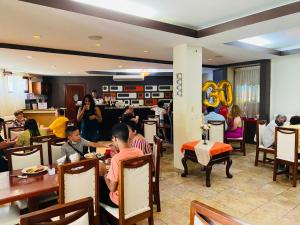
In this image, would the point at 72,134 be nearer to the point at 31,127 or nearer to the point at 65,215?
the point at 31,127

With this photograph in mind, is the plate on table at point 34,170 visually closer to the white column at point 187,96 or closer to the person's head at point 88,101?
the white column at point 187,96

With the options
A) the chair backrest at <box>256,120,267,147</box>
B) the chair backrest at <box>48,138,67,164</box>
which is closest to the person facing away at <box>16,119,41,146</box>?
the chair backrest at <box>48,138,67,164</box>

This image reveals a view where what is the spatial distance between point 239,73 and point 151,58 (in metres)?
3.21

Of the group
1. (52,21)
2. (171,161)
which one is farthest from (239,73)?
(52,21)

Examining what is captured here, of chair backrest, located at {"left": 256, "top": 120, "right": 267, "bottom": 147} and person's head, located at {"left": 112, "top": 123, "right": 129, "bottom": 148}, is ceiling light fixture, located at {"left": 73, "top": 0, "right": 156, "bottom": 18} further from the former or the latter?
chair backrest, located at {"left": 256, "top": 120, "right": 267, "bottom": 147}

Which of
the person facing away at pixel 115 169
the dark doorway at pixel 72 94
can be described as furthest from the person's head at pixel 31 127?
the dark doorway at pixel 72 94

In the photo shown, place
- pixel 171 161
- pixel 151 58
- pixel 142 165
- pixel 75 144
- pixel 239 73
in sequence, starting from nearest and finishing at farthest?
pixel 142 165 < pixel 75 144 < pixel 171 161 < pixel 151 58 < pixel 239 73

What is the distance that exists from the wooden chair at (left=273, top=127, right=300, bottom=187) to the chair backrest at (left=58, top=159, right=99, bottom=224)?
10.0 feet

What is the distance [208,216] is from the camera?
121 cm

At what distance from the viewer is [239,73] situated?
7.71 meters

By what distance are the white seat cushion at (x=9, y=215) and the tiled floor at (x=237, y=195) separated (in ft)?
4.38

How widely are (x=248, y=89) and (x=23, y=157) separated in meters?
6.74

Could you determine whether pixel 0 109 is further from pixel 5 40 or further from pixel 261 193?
pixel 261 193

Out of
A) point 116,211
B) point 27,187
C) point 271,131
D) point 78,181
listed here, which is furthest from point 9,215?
point 271,131
